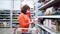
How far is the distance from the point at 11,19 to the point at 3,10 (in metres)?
0.84

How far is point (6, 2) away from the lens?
32.3ft

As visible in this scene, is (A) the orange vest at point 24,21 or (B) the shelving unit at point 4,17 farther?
(B) the shelving unit at point 4,17

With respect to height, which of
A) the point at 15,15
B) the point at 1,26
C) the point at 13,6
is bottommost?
the point at 1,26

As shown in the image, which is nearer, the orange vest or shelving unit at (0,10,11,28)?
the orange vest

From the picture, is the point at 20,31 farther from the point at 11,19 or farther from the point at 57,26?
the point at 11,19

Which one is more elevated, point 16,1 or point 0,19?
point 16,1

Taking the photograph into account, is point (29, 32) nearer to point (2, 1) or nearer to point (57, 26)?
point (57, 26)

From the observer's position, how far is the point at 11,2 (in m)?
9.62

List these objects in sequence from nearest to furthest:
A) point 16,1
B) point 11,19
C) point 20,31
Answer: point 20,31
point 11,19
point 16,1

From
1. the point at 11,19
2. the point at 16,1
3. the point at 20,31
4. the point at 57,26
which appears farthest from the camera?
the point at 16,1

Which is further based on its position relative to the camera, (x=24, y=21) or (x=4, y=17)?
(x=4, y=17)

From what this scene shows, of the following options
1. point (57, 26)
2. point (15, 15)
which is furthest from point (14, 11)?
point (57, 26)

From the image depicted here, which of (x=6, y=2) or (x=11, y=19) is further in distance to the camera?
(x=6, y=2)

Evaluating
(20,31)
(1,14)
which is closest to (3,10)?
(1,14)
